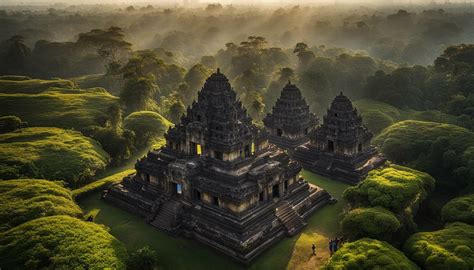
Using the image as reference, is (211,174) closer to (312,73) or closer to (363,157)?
(363,157)

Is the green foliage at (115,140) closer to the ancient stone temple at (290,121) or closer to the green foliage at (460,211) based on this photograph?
the ancient stone temple at (290,121)

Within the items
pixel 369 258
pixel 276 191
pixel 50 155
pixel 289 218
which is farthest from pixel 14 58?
pixel 369 258

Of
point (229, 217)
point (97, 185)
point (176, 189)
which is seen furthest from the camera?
point (97, 185)

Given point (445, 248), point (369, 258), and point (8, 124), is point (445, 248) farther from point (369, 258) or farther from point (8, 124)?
point (8, 124)

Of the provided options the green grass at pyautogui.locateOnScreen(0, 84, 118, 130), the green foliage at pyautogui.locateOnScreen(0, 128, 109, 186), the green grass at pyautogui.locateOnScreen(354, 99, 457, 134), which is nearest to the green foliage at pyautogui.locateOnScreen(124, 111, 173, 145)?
the green grass at pyautogui.locateOnScreen(0, 84, 118, 130)

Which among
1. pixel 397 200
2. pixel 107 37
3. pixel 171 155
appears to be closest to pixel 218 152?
pixel 171 155

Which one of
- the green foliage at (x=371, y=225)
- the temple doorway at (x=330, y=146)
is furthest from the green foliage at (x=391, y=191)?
the temple doorway at (x=330, y=146)
